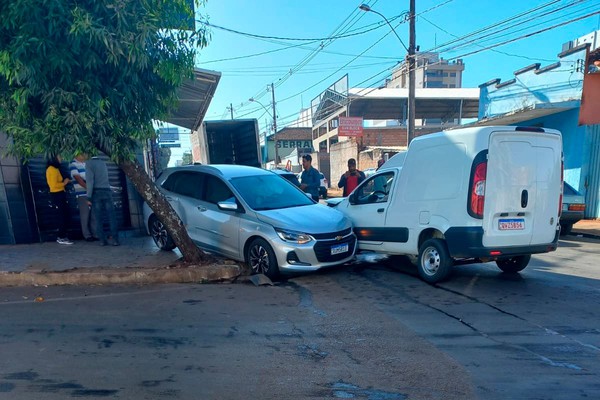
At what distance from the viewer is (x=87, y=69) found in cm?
466

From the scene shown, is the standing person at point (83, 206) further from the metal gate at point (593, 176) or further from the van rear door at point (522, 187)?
the metal gate at point (593, 176)

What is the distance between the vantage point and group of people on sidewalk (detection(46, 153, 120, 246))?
6922 mm

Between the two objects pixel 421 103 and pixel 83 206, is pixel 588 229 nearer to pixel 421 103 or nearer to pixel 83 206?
pixel 83 206

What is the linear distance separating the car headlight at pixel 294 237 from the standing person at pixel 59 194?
494 centimetres

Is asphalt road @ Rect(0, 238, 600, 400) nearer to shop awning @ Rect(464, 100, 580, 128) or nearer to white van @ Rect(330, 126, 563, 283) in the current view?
white van @ Rect(330, 126, 563, 283)

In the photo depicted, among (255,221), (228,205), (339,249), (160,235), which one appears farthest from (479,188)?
(160,235)

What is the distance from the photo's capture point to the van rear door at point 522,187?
4664 mm

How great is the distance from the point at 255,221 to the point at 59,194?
4.61 meters

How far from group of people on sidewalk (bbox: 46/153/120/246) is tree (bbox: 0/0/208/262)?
1.71m

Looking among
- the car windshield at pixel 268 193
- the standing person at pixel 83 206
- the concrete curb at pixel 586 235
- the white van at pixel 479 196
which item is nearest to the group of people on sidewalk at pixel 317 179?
the car windshield at pixel 268 193

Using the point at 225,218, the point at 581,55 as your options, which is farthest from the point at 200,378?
the point at 581,55

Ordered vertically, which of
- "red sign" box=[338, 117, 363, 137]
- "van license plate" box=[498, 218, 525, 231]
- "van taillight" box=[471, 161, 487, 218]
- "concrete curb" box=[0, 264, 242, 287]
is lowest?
"concrete curb" box=[0, 264, 242, 287]

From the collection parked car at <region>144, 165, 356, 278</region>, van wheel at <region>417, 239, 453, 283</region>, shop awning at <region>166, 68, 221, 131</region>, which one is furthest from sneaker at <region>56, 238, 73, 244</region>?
van wheel at <region>417, 239, 453, 283</region>

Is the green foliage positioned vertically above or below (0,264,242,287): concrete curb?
above
